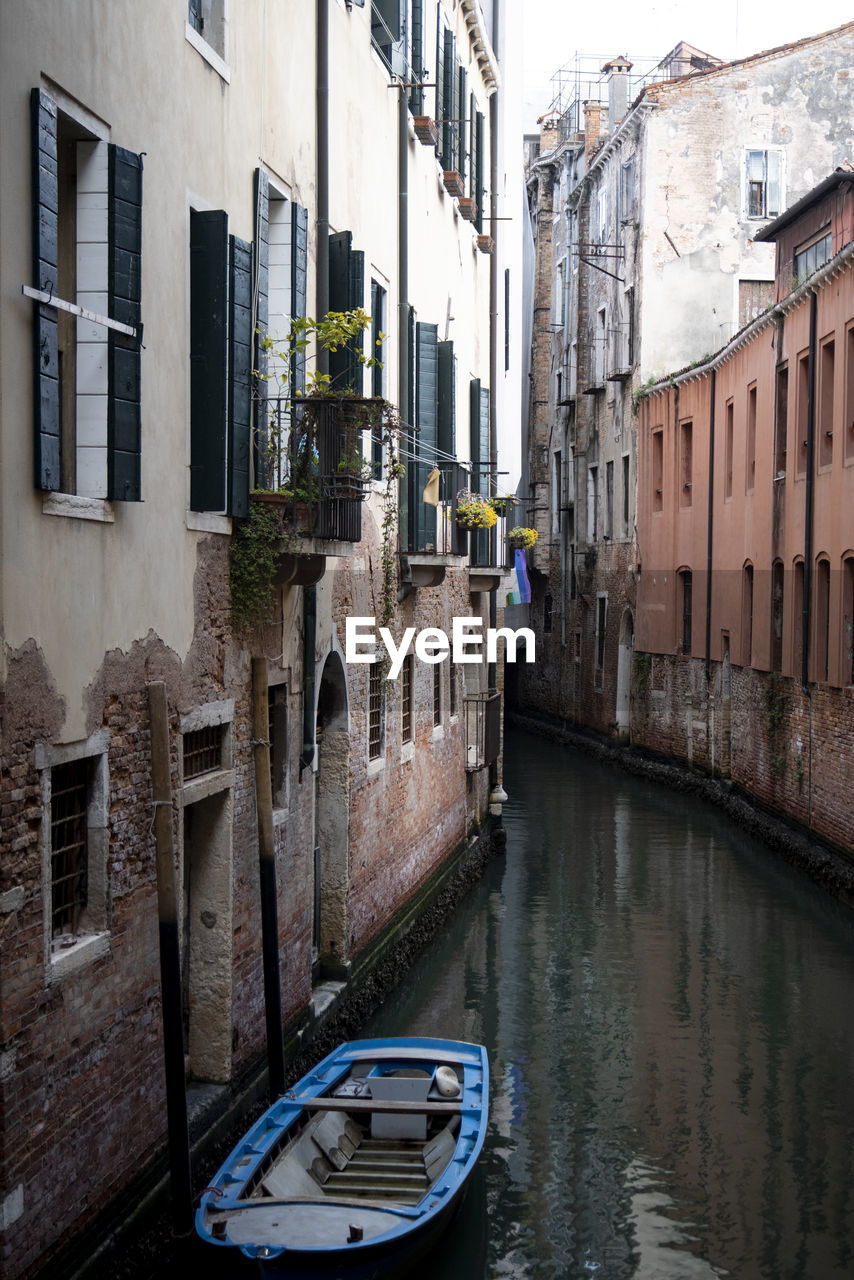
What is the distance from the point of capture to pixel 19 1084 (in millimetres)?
5777

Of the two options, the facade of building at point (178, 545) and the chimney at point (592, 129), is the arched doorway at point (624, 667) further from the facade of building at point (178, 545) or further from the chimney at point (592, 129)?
the facade of building at point (178, 545)

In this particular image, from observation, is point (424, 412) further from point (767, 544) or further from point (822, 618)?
point (767, 544)

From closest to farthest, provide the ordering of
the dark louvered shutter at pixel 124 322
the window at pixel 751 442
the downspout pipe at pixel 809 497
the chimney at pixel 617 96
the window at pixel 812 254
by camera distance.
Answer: the dark louvered shutter at pixel 124 322 → the downspout pipe at pixel 809 497 → the window at pixel 812 254 → the window at pixel 751 442 → the chimney at pixel 617 96

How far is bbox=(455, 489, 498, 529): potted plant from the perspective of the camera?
16094 mm

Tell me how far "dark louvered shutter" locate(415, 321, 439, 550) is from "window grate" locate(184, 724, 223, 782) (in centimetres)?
563

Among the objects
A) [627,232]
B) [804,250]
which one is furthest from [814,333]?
[627,232]

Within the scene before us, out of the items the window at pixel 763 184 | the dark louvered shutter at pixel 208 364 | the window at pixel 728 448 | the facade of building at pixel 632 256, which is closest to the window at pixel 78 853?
the dark louvered shutter at pixel 208 364

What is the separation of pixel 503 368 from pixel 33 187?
642 inches

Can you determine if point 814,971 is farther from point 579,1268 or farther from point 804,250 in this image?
point 804,250

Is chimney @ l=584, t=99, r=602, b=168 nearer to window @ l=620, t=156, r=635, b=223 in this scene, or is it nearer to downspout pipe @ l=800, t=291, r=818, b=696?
window @ l=620, t=156, r=635, b=223

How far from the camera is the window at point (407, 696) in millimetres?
14797

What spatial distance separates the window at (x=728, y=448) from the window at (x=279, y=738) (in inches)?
665

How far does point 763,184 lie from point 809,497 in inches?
498

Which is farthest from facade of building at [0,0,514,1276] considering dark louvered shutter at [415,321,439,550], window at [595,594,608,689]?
window at [595,594,608,689]
